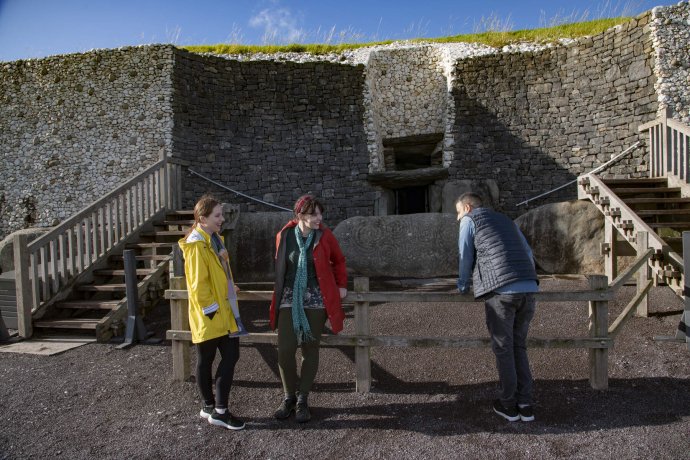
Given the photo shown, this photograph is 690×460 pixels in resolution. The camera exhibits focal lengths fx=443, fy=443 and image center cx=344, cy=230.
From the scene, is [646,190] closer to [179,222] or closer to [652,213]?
[652,213]

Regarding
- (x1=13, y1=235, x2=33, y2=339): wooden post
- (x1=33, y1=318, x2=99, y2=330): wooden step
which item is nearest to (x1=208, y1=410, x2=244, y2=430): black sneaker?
(x1=33, y1=318, x2=99, y2=330): wooden step

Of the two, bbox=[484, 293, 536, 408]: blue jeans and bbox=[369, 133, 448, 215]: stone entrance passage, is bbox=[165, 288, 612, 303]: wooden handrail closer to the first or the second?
bbox=[484, 293, 536, 408]: blue jeans

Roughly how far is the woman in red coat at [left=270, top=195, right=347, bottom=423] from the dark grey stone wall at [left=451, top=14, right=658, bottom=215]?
10.1 metres

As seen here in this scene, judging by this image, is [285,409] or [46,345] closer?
[285,409]

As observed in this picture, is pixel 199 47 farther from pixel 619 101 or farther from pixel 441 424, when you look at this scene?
pixel 441 424

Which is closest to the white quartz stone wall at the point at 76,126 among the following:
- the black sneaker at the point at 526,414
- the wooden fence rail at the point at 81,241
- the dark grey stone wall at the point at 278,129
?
the dark grey stone wall at the point at 278,129

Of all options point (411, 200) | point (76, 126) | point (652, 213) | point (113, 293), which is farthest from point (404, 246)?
point (76, 126)

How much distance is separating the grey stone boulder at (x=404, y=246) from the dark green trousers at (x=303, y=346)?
16.5 ft

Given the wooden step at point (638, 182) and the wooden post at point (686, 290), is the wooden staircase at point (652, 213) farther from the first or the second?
the wooden post at point (686, 290)

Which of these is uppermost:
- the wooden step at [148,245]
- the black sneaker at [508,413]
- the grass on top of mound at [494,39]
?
the grass on top of mound at [494,39]

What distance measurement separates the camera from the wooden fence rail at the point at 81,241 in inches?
234

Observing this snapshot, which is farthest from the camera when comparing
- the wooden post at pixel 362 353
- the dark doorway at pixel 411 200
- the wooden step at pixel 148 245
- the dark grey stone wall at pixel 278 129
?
the dark doorway at pixel 411 200

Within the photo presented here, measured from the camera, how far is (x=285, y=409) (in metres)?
3.45

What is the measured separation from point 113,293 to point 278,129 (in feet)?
25.2
